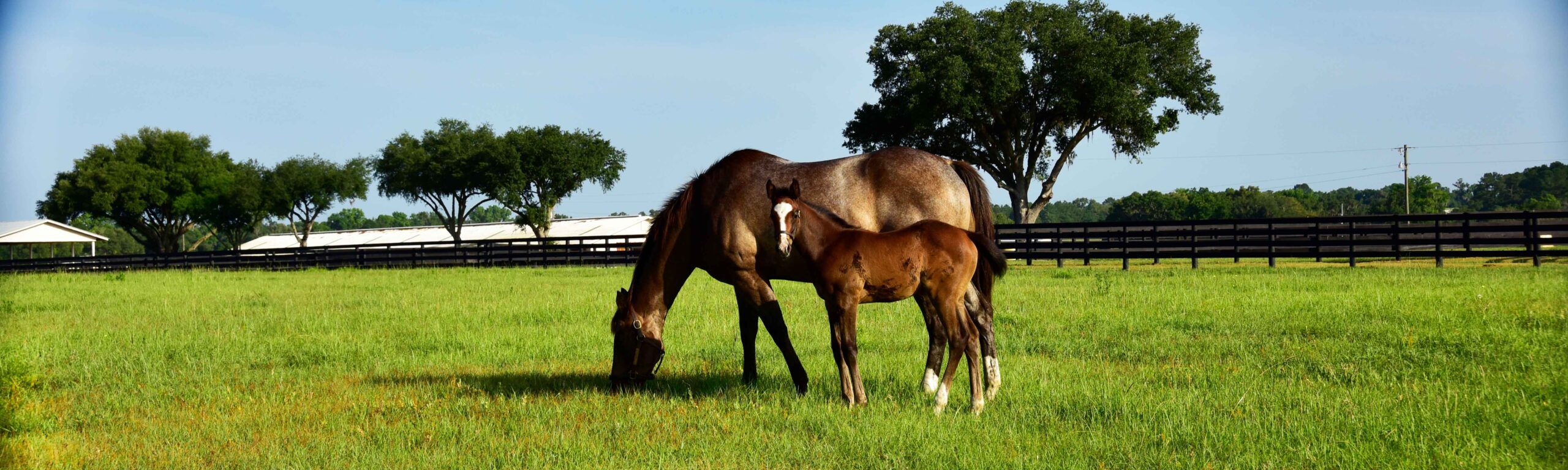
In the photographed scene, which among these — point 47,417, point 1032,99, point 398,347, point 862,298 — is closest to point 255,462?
point 47,417

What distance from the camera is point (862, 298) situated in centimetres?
601

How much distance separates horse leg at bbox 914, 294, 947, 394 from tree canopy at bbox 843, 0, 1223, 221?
26379mm

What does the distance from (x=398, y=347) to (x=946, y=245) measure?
6.48 m

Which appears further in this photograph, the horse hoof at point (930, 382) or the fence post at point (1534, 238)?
the fence post at point (1534, 238)

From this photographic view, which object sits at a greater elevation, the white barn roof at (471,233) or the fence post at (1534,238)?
the white barn roof at (471,233)

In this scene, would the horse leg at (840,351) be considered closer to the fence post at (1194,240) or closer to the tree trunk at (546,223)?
the fence post at (1194,240)

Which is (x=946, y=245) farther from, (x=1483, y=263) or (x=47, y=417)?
(x=1483, y=263)

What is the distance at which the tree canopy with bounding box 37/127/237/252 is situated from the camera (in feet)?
189

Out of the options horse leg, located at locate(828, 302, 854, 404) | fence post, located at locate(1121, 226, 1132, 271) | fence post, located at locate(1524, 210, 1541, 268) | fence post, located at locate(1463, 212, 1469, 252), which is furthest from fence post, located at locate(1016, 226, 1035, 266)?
horse leg, located at locate(828, 302, 854, 404)

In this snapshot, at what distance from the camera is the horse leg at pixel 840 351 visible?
5.96 metres

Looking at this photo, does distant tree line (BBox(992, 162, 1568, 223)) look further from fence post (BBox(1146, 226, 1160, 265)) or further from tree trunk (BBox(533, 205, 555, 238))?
fence post (BBox(1146, 226, 1160, 265))

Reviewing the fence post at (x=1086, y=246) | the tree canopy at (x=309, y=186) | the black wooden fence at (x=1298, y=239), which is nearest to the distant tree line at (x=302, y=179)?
the tree canopy at (x=309, y=186)

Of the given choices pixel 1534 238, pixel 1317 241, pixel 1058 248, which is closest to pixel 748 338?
pixel 1058 248

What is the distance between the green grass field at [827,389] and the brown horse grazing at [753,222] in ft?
1.47
